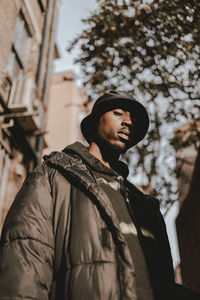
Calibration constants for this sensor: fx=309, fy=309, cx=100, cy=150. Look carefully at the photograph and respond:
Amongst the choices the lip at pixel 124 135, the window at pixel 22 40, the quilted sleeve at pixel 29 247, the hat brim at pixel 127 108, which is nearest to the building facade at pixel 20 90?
the window at pixel 22 40

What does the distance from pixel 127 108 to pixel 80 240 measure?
163 cm

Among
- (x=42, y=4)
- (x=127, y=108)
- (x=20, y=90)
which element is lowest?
(x=127, y=108)

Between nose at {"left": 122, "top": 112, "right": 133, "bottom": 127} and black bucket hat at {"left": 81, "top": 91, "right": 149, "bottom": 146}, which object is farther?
black bucket hat at {"left": 81, "top": 91, "right": 149, "bottom": 146}

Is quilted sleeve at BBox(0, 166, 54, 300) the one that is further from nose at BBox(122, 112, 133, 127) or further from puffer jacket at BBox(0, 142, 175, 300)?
nose at BBox(122, 112, 133, 127)

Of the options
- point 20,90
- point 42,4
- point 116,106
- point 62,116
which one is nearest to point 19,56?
point 20,90

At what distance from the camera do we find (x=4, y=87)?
7258 millimetres

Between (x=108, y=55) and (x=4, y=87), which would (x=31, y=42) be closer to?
(x=4, y=87)

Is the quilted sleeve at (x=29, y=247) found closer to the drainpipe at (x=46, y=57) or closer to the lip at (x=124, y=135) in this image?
the lip at (x=124, y=135)

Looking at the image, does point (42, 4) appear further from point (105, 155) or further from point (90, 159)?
point (90, 159)

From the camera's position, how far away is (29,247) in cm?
179

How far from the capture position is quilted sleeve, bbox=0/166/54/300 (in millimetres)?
1631

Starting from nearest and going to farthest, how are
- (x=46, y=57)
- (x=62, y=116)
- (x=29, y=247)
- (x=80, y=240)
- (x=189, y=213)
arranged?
(x=29, y=247), (x=80, y=240), (x=189, y=213), (x=46, y=57), (x=62, y=116)

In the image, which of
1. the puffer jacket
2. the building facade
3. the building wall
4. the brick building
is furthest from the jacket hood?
the building wall

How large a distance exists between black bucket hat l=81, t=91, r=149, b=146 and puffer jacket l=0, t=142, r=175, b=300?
88 cm
